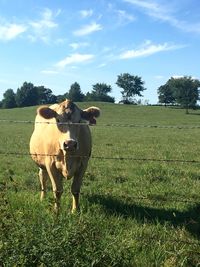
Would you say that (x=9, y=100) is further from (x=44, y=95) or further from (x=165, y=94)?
(x=165, y=94)

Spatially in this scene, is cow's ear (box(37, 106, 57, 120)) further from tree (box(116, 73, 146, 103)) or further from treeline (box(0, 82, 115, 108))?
tree (box(116, 73, 146, 103))

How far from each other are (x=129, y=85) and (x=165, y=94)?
2295 cm

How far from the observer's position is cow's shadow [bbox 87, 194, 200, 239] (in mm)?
7703

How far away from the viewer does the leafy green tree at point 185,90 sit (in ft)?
364

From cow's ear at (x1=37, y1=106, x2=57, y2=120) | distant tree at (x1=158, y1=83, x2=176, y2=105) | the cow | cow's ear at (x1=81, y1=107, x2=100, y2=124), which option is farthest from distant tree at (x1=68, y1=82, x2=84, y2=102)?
cow's ear at (x1=37, y1=106, x2=57, y2=120)

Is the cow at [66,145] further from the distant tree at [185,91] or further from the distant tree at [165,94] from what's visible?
the distant tree at [165,94]

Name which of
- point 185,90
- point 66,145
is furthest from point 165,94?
point 66,145

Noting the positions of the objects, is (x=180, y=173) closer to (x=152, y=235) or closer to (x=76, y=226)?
(x=152, y=235)

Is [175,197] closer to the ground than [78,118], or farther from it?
closer to the ground

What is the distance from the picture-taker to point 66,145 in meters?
8.15

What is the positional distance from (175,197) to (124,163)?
5.92 m

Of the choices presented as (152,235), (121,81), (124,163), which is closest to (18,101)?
(121,81)

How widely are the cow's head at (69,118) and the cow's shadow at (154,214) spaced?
1339mm

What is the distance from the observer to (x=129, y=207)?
8711 millimetres
